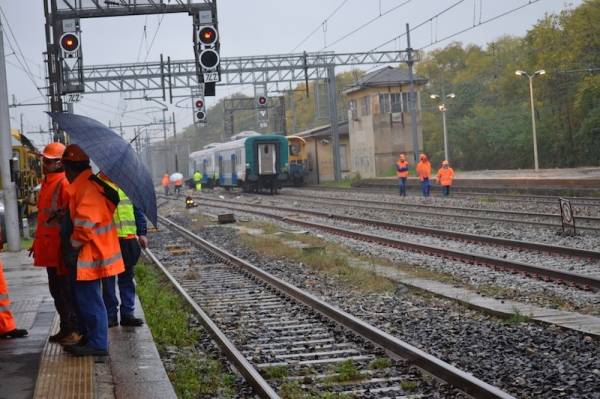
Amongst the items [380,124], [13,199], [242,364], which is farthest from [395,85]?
[242,364]

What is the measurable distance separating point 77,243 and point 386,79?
2119 inches

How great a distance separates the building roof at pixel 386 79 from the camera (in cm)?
5825

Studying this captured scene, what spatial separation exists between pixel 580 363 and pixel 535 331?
1.38 metres

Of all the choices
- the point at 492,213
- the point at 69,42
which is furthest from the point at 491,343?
the point at 492,213

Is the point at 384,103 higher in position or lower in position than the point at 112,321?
higher

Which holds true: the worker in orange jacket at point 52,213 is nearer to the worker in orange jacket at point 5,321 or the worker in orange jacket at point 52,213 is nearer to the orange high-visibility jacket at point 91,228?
the orange high-visibility jacket at point 91,228

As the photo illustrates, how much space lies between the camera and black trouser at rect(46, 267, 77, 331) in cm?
778

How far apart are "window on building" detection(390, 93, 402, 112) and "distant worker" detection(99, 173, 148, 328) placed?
5119 centimetres

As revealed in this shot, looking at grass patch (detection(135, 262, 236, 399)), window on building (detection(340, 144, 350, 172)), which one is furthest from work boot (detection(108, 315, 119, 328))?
window on building (detection(340, 144, 350, 172))

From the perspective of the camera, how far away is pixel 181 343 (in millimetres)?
8734

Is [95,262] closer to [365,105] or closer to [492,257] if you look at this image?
[492,257]

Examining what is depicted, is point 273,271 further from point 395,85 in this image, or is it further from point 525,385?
point 395,85

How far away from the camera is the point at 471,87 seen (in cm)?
8194

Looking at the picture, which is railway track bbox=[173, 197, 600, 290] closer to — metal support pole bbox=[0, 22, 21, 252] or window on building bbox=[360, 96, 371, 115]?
metal support pole bbox=[0, 22, 21, 252]
